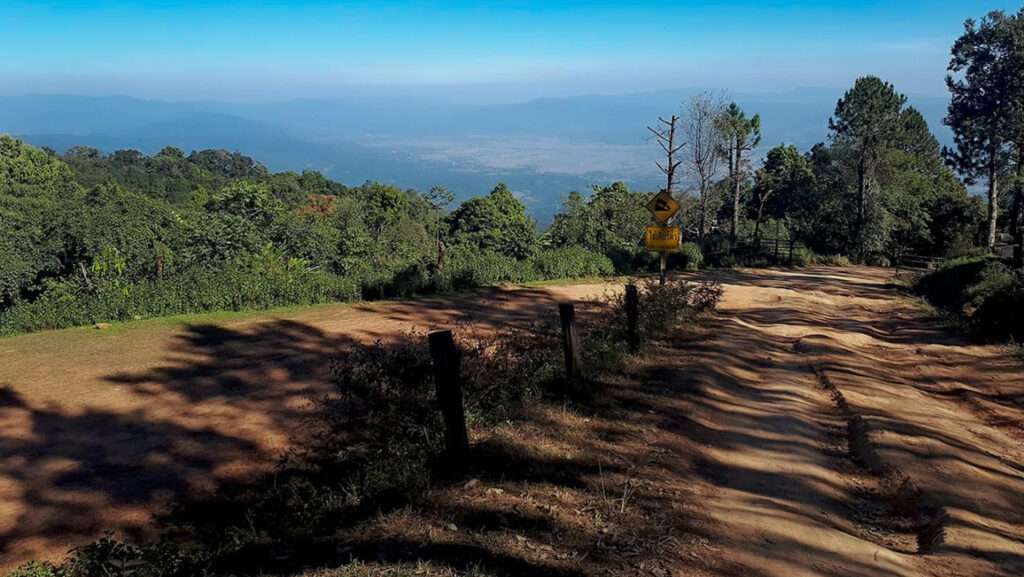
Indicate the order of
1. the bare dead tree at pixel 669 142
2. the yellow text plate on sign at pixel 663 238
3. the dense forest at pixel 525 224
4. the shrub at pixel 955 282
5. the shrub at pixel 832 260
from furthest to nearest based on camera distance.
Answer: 1. the shrub at pixel 832 260
2. the bare dead tree at pixel 669 142
3. the dense forest at pixel 525 224
4. the shrub at pixel 955 282
5. the yellow text plate on sign at pixel 663 238

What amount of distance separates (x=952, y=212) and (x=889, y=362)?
113 ft

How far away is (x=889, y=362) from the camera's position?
10.6m

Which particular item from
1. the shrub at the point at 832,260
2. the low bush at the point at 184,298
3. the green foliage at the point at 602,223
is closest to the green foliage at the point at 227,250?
the low bush at the point at 184,298

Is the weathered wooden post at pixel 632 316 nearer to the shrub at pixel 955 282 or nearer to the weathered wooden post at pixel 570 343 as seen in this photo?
the weathered wooden post at pixel 570 343

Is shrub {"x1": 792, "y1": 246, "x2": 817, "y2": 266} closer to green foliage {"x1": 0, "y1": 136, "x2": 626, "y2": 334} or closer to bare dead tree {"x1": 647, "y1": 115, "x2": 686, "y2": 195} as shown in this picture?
green foliage {"x1": 0, "y1": 136, "x2": 626, "y2": 334}

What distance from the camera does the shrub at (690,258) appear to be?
27.0 meters

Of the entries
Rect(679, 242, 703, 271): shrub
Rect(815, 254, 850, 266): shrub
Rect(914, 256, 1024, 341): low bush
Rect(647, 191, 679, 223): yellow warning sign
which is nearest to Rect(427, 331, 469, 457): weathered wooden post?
Rect(647, 191, 679, 223): yellow warning sign

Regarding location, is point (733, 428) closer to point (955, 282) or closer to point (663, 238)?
point (663, 238)

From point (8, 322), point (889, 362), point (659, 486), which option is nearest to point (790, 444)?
point (659, 486)

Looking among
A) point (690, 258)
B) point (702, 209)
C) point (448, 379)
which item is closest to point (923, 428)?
point (448, 379)

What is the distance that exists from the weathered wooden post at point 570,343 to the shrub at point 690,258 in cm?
1989

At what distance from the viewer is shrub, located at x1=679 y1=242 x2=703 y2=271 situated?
27000 millimetres

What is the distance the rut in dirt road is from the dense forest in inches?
325

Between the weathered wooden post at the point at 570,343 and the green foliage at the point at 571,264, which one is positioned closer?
the weathered wooden post at the point at 570,343
